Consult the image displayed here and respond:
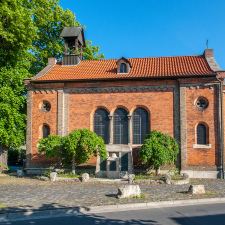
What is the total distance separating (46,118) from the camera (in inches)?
741

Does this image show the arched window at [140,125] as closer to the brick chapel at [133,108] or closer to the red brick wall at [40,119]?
the brick chapel at [133,108]

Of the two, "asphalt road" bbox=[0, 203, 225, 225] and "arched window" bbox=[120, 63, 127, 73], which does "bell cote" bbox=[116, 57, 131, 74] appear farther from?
"asphalt road" bbox=[0, 203, 225, 225]

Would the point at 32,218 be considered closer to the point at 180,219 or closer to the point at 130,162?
the point at 180,219

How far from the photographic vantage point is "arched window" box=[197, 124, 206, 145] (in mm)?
17295

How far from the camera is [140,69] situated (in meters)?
19.5

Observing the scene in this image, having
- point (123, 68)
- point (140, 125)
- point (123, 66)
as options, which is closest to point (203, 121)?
point (140, 125)

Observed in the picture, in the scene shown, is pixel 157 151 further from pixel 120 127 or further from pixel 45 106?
pixel 45 106

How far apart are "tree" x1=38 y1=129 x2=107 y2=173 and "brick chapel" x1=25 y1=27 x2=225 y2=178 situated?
1.17 metres

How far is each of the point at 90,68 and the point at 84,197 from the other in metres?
12.7

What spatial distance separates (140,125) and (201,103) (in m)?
4.76

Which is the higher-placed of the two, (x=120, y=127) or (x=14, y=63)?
(x=14, y=63)

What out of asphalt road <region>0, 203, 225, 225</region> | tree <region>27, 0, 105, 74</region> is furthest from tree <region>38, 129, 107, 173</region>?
tree <region>27, 0, 105, 74</region>

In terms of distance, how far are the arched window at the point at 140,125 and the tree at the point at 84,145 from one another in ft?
10.4

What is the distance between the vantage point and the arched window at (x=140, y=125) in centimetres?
1812
